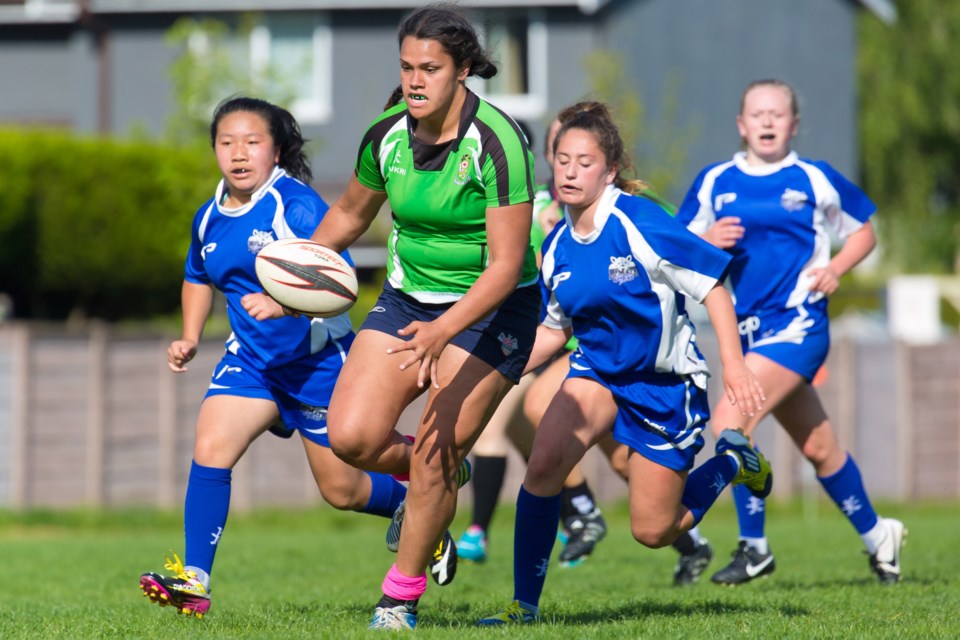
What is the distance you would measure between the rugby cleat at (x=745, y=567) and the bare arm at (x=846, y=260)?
1.45m

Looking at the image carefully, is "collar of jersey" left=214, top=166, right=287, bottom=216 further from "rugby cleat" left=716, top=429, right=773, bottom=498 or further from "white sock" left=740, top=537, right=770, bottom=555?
"white sock" left=740, top=537, right=770, bottom=555

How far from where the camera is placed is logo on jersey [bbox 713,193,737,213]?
7.07 m

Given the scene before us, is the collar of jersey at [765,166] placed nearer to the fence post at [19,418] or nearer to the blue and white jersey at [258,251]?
the blue and white jersey at [258,251]

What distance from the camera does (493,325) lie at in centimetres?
529

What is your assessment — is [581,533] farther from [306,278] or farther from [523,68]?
[523,68]

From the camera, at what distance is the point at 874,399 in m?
17.5

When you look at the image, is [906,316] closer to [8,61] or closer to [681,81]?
[681,81]

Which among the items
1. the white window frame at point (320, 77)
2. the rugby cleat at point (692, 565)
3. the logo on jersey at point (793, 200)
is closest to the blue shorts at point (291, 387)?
the rugby cleat at point (692, 565)

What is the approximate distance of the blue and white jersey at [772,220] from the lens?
7.02 metres

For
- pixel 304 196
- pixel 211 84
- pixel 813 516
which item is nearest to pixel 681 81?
pixel 211 84

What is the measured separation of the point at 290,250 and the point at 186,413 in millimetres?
10607

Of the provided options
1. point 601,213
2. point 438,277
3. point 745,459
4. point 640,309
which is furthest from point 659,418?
point 438,277

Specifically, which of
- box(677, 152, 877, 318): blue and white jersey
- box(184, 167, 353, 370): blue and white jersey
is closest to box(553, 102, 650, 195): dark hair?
box(184, 167, 353, 370): blue and white jersey

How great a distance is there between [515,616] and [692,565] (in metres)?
2.17
